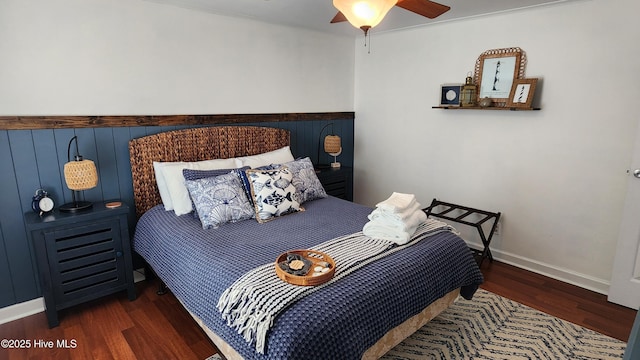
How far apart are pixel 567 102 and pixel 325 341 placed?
105 inches

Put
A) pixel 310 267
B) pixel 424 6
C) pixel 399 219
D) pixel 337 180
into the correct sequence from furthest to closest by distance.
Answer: pixel 337 180, pixel 399 219, pixel 424 6, pixel 310 267

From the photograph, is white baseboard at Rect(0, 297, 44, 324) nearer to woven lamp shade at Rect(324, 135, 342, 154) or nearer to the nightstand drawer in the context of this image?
the nightstand drawer

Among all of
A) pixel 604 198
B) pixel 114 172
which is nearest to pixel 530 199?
pixel 604 198

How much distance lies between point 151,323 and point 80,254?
25.9 inches

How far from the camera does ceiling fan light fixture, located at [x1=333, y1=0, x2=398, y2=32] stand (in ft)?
5.45

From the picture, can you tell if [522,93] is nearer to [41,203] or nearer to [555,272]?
[555,272]

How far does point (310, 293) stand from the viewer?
1.67 m

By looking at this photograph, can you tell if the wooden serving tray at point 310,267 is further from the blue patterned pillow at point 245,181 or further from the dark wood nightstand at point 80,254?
the dark wood nightstand at point 80,254

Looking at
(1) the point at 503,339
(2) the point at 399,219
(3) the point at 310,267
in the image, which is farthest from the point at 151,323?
(1) the point at 503,339

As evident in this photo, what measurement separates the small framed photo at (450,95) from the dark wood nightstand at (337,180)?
3.92 ft

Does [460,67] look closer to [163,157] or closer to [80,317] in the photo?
[163,157]

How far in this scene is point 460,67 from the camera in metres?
3.45

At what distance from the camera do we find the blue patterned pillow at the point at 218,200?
98.5 inches

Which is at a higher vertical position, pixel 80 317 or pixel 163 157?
pixel 163 157
